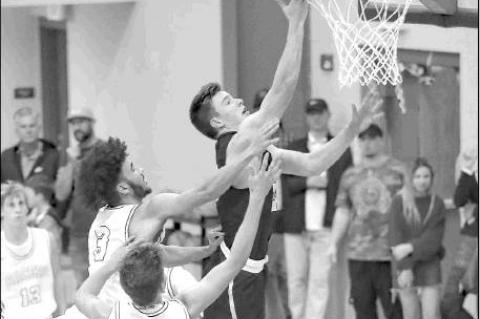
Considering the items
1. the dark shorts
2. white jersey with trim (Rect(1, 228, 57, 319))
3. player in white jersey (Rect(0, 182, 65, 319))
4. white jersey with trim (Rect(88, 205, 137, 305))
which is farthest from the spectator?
white jersey with trim (Rect(88, 205, 137, 305))

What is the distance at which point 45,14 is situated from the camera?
49.6 ft

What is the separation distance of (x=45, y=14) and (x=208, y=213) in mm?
4676

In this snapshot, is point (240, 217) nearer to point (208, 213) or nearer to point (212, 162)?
point (208, 213)

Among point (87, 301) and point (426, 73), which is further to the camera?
point (426, 73)

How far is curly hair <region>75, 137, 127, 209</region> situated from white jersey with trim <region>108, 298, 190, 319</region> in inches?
43.8

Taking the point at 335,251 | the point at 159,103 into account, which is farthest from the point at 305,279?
the point at 159,103

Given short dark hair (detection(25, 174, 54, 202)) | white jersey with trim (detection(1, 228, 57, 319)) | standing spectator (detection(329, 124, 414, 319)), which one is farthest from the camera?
short dark hair (detection(25, 174, 54, 202))

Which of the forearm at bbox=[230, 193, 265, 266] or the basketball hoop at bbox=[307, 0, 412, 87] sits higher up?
the basketball hoop at bbox=[307, 0, 412, 87]

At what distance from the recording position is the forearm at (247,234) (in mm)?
6430

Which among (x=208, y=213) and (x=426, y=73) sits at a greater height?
(x=426, y=73)

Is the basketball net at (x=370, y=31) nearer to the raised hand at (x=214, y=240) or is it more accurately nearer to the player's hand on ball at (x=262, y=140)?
the player's hand on ball at (x=262, y=140)

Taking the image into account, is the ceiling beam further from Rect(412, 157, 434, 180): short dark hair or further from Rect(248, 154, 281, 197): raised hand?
Rect(248, 154, 281, 197): raised hand

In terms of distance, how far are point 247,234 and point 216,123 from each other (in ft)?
4.28

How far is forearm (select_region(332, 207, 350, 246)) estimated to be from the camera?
1045 centimetres
